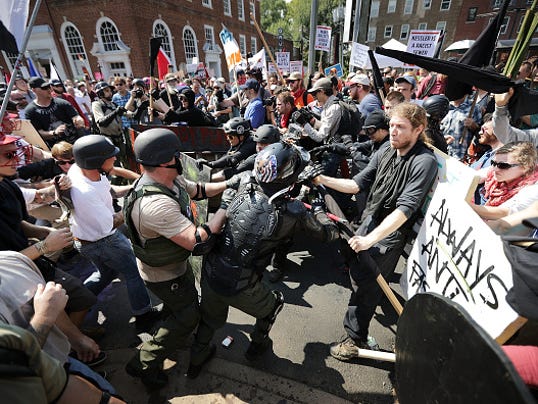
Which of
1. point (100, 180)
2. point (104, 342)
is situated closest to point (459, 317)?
point (100, 180)

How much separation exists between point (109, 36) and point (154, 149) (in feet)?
82.9

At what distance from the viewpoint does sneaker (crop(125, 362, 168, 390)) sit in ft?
7.45

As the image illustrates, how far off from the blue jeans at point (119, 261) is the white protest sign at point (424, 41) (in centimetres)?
786

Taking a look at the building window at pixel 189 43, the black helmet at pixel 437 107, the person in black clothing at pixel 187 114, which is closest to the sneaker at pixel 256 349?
the black helmet at pixel 437 107

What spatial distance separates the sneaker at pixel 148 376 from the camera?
7.45 ft

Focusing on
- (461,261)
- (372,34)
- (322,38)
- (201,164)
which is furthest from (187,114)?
(372,34)

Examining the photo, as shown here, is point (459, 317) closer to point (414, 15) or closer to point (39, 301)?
point (39, 301)

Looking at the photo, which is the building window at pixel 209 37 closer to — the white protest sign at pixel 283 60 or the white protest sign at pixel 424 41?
the white protest sign at pixel 283 60

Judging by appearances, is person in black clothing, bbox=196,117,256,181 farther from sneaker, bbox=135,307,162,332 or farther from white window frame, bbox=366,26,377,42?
white window frame, bbox=366,26,377,42

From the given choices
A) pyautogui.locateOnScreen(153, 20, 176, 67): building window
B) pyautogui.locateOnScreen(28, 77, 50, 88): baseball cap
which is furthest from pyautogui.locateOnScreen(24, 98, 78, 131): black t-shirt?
pyautogui.locateOnScreen(153, 20, 176, 67): building window

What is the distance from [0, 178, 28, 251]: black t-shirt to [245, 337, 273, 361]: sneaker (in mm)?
2051

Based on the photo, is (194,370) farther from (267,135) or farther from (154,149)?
(267,135)

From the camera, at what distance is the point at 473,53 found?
142 inches

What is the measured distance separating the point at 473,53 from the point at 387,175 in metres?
2.59
